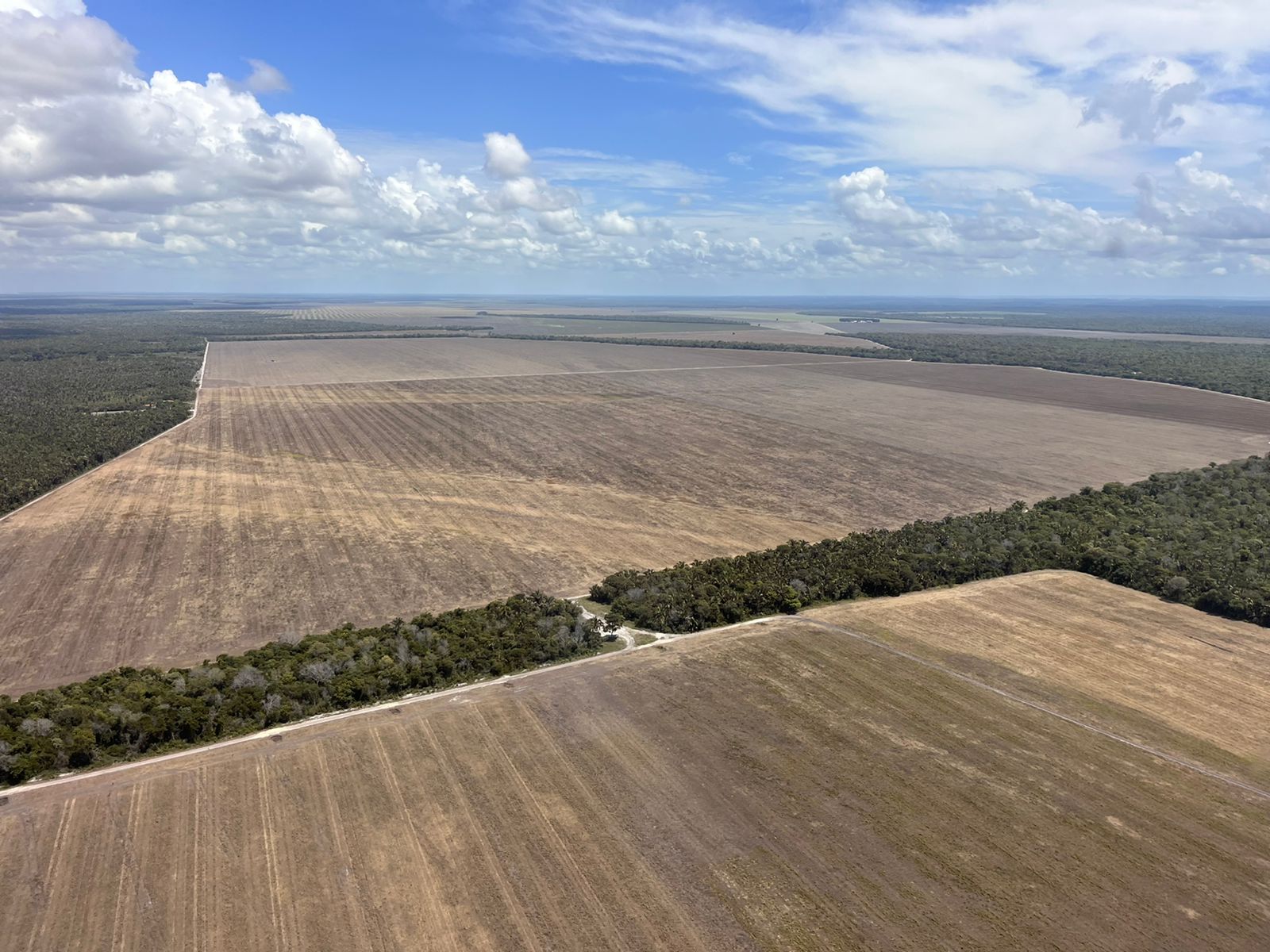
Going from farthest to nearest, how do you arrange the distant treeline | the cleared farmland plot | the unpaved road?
the cleared farmland plot, the distant treeline, the unpaved road

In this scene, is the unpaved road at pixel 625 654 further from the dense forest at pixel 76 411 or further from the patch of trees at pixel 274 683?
the dense forest at pixel 76 411

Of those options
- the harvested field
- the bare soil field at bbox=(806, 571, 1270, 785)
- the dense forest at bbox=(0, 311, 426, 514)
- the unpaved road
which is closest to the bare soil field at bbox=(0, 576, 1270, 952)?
the unpaved road

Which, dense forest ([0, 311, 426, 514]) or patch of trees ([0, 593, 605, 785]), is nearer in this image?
patch of trees ([0, 593, 605, 785])

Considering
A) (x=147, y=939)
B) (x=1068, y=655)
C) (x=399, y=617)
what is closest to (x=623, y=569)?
(x=399, y=617)

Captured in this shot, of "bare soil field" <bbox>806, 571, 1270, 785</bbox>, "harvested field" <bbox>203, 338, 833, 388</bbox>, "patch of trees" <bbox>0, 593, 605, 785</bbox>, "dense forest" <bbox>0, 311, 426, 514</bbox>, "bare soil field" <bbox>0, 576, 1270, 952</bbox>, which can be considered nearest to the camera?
"bare soil field" <bbox>0, 576, 1270, 952</bbox>

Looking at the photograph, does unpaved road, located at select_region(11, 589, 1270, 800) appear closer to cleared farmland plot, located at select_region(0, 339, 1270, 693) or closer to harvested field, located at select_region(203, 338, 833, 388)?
cleared farmland plot, located at select_region(0, 339, 1270, 693)

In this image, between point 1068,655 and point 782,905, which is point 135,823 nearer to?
point 782,905
